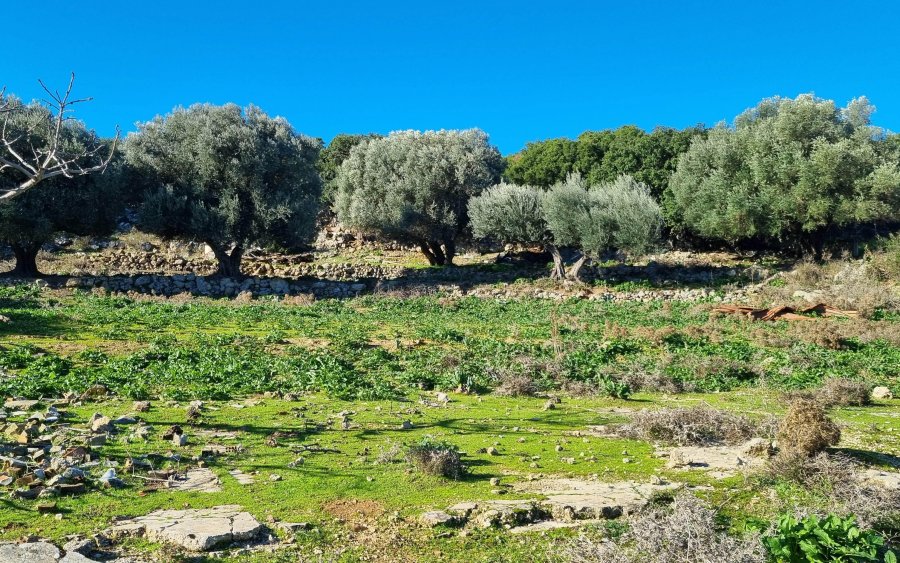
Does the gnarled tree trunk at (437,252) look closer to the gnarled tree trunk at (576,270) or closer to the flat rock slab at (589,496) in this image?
the gnarled tree trunk at (576,270)

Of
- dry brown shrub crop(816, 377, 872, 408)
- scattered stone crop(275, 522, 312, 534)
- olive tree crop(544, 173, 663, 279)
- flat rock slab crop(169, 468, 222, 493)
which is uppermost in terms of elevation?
olive tree crop(544, 173, 663, 279)

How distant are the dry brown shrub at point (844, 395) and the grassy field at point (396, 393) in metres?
0.32

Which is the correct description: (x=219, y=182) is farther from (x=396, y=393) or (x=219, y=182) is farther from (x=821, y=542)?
(x=821, y=542)

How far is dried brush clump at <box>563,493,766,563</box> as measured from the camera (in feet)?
15.7

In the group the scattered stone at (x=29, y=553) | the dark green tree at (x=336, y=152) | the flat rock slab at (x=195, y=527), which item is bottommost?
the flat rock slab at (x=195, y=527)

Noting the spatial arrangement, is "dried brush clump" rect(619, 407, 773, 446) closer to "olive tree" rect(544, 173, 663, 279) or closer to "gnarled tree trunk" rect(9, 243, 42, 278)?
"olive tree" rect(544, 173, 663, 279)

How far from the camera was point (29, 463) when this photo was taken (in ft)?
22.3

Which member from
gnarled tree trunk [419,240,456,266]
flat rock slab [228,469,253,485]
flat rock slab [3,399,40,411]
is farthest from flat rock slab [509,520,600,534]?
gnarled tree trunk [419,240,456,266]

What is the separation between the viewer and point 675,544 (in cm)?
499

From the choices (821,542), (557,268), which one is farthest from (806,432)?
(557,268)

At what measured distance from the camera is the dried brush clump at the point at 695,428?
8555 millimetres

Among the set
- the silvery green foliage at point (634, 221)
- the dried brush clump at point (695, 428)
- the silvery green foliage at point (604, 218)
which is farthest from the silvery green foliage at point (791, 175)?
the dried brush clump at point (695, 428)

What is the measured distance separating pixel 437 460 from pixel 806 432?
3.68 metres

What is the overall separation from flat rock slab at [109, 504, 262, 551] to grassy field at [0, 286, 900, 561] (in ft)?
0.49
